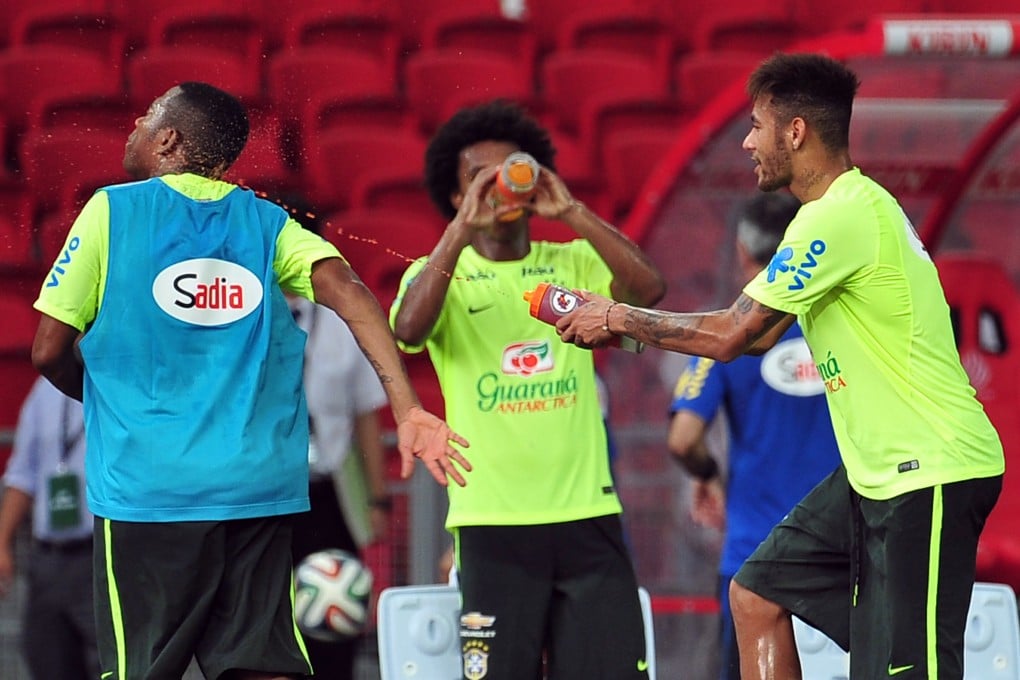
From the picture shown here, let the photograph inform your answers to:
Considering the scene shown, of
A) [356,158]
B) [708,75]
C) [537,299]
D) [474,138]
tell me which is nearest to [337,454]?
[474,138]

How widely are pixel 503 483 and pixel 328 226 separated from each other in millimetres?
4303

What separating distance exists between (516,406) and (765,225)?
4.35ft

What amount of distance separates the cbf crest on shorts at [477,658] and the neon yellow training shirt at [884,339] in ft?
4.07

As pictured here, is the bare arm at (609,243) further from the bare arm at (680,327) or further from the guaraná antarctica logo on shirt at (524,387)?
the bare arm at (680,327)

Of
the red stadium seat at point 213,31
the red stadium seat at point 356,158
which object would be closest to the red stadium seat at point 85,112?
the red stadium seat at point 213,31

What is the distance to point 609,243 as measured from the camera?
542 centimetres

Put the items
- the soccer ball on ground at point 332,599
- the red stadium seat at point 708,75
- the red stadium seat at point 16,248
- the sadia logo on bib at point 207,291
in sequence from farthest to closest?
the red stadium seat at point 708,75
the red stadium seat at point 16,248
the soccer ball on ground at point 332,599
the sadia logo on bib at point 207,291

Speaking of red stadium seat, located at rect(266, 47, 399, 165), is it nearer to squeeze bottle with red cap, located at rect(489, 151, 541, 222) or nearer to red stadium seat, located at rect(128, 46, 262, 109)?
red stadium seat, located at rect(128, 46, 262, 109)

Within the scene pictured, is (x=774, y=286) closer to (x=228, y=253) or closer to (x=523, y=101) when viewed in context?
(x=228, y=253)

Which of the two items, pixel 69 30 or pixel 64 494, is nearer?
pixel 64 494

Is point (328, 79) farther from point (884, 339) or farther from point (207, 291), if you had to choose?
point (884, 339)

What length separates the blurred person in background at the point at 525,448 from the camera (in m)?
5.18

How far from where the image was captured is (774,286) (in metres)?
4.58

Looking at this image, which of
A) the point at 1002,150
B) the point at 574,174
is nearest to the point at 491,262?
the point at 1002,150
